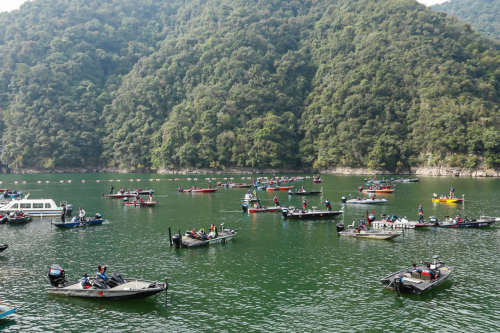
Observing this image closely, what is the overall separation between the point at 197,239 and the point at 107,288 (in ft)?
47.5

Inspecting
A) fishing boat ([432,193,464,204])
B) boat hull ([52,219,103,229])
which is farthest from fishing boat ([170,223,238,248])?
fishing boat ([432,193,464,204])

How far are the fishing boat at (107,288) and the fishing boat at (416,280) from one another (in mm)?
14695

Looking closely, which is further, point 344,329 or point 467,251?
point 467,251

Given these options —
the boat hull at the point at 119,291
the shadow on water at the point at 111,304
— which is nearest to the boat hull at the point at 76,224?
the boat hull at the point at 119,291

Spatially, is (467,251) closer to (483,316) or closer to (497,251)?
(497,251)

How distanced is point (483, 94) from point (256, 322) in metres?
168

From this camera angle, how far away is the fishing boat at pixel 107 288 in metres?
26.2

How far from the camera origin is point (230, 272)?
3238 cm

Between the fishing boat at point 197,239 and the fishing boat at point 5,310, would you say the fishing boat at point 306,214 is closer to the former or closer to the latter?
the fishing boat at point 197,239

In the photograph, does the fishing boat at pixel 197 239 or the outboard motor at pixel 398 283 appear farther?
the fishing boat at pixel 197 239

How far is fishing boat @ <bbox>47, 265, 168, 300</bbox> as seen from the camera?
85.8ft

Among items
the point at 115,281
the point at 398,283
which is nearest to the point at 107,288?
the point at 115,281

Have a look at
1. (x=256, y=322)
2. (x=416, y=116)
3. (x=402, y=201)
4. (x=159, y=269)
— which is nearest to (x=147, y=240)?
(x=159, y=269)

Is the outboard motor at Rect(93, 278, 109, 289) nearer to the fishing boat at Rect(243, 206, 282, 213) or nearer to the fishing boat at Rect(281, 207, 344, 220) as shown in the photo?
the fishing boat at Rect(281, 207, 344, 220)
